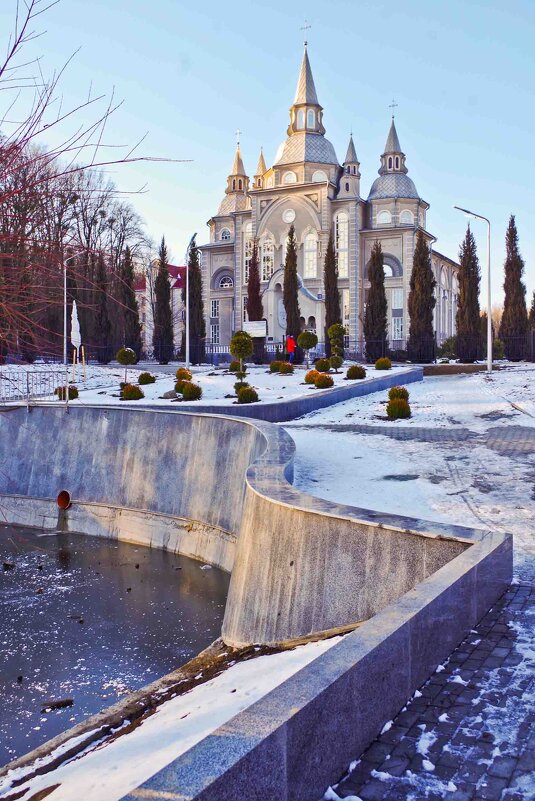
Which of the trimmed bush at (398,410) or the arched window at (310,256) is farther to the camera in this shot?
the arched window at (310,256)

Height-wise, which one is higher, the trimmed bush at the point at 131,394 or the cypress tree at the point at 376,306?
the cypress tree at the point at 376,306

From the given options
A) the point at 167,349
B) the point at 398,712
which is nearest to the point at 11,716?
the point at 398,712

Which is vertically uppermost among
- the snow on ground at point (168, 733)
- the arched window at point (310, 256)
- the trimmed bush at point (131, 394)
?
the arched window at point (310, 256)

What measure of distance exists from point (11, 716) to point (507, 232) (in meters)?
40.7

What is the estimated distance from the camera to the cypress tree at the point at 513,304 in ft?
134

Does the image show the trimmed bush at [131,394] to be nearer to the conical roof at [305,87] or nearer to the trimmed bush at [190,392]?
the trimmed bush at [190,392]

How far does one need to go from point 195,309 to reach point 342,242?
12.4 meters

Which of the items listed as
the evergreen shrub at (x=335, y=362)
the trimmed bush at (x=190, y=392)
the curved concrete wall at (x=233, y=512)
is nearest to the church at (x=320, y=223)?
the evergreen shrub at (x=335, y=362)

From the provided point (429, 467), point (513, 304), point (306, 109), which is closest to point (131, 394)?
point (429, 467)

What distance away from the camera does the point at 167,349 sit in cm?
4516

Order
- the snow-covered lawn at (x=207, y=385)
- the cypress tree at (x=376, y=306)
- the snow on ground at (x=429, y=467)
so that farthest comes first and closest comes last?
the cypress tree at (x=376, y=306)
the snow-covered lawn at (x=207, y=385)
the snow on ground at (x=429, y=467)

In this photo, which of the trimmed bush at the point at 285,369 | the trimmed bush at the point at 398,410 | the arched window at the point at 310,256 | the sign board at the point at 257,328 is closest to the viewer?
the trimmed bush at the point at 398,410

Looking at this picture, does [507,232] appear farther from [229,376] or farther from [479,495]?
[479,495]

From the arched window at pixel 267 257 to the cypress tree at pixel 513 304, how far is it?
1738 centimetres
